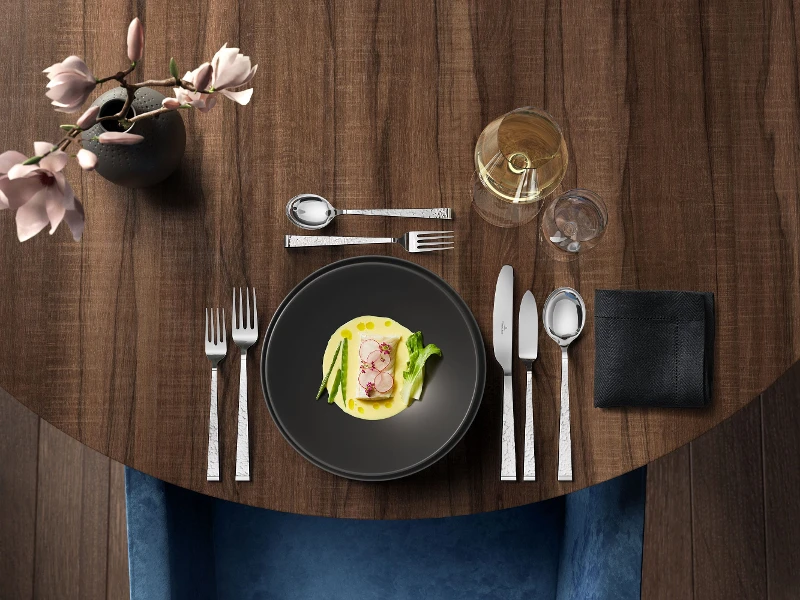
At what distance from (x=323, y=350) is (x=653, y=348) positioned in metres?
0.38

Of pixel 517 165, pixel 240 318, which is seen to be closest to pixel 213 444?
pixel 240 318

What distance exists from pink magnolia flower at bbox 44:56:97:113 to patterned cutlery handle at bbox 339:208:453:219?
35cm

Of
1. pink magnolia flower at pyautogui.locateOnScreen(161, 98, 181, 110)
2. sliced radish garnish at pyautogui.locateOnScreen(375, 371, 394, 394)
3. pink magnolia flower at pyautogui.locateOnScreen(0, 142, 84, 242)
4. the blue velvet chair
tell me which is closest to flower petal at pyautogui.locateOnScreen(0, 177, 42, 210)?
pink magnolia flower at pyautogui.locateOnScreen(0, 142, 84, 242)

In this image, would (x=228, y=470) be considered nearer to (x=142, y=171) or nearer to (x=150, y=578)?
(x=150, y=578)

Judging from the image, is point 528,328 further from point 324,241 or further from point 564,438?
point 324,241

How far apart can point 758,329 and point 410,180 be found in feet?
1.45

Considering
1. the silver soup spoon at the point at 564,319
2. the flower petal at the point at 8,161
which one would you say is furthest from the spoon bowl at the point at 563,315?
the flower petal at the point at 8,161

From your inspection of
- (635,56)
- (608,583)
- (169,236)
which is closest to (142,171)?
(169,236)

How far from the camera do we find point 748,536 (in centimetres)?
150

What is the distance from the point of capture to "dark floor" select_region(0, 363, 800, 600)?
1.50m

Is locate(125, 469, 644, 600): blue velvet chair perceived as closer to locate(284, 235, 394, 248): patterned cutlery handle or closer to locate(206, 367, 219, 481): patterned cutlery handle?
locate(206, 367, 219, 481): patterned cutlery handle

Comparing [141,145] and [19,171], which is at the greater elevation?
[141,145]

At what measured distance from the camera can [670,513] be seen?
1.50m

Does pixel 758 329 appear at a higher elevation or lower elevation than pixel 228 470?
higher
